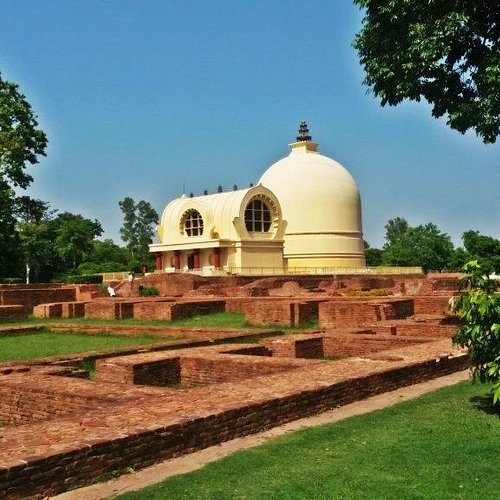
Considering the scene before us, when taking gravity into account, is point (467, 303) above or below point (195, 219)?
below

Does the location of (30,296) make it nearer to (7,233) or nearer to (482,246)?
(7,233)

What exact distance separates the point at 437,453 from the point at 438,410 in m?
1.42

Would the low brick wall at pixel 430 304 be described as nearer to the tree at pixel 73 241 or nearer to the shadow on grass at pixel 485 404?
the shadow on grass at pixel 485 404

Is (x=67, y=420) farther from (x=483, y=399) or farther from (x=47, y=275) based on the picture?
(x=47, y=275)

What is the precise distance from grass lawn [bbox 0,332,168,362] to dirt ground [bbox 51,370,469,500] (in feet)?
18.5

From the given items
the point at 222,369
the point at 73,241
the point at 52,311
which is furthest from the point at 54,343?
the point at 73,241

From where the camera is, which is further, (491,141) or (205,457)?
(491,141)

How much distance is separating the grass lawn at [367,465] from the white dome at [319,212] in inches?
1317

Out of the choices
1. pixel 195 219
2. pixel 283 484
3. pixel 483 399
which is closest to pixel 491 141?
pixel 483 399

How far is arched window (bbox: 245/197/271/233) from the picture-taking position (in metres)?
35.0

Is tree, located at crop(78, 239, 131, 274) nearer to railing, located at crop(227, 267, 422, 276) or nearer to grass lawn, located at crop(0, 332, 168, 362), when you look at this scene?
railing, located at crop(227, 267, 422, 276)

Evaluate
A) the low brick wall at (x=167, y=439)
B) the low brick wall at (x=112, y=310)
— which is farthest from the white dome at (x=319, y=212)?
the low brick wall at (x=167, y=439)

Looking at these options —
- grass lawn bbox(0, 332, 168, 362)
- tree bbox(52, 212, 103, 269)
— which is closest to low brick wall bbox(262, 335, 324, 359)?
grass lawn bbox(0, 332, 168, 362)

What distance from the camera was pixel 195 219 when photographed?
1436 inches
